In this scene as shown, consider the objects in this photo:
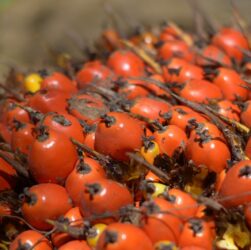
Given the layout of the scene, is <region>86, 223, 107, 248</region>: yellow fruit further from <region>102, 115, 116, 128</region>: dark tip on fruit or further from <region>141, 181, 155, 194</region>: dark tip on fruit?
<region>102, 115, 116, 128</region>: dark tip on fruit

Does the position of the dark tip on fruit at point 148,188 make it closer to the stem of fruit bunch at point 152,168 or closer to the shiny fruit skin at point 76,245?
the stem of fruit bunch at point 152,168

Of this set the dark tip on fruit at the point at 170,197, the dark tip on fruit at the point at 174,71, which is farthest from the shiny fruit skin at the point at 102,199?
the dark tip on fruit at the point at 174,71

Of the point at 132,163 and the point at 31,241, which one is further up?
the point at 132,163

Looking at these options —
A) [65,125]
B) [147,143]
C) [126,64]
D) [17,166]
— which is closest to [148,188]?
[147,143]

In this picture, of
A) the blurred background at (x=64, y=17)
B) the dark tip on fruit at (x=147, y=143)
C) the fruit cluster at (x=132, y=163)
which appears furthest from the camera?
the blurred background at (x=64, y=17)

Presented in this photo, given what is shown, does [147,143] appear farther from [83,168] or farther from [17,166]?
A: [17,166]

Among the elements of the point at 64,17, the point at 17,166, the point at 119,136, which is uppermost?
the point at 119,136
